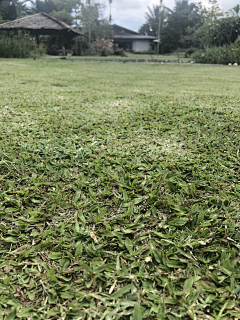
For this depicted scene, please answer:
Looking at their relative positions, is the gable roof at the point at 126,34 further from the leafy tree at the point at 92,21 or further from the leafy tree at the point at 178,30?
the leafy tree at the point at 92,21

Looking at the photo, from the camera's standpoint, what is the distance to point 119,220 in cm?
160

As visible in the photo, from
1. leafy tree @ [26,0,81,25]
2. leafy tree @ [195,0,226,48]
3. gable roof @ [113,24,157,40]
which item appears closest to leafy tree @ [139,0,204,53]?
gable roof @ [113,24,157,40]

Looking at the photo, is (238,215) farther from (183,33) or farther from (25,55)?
(183,33)

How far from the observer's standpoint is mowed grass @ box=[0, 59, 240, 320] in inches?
44.3

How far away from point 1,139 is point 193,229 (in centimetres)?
216

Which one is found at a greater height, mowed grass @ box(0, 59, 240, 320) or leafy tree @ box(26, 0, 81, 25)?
leafy tree @ box(26, 0, 81, 25)

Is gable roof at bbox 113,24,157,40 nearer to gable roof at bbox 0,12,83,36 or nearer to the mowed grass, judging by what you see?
gable roof at bbox 0,12,83,36

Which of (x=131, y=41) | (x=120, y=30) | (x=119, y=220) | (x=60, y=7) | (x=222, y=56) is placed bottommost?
(x=119, y=220)

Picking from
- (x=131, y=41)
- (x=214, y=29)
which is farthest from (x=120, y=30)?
(x=214, y=29)

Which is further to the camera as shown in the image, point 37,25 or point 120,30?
point 120,30

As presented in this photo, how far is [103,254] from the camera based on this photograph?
4.47ft

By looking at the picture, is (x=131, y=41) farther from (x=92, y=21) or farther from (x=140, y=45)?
(x=92, y=21)

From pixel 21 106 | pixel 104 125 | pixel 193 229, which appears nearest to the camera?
pixel 193 229

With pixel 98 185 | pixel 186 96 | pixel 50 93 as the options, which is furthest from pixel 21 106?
pixel 186 96
